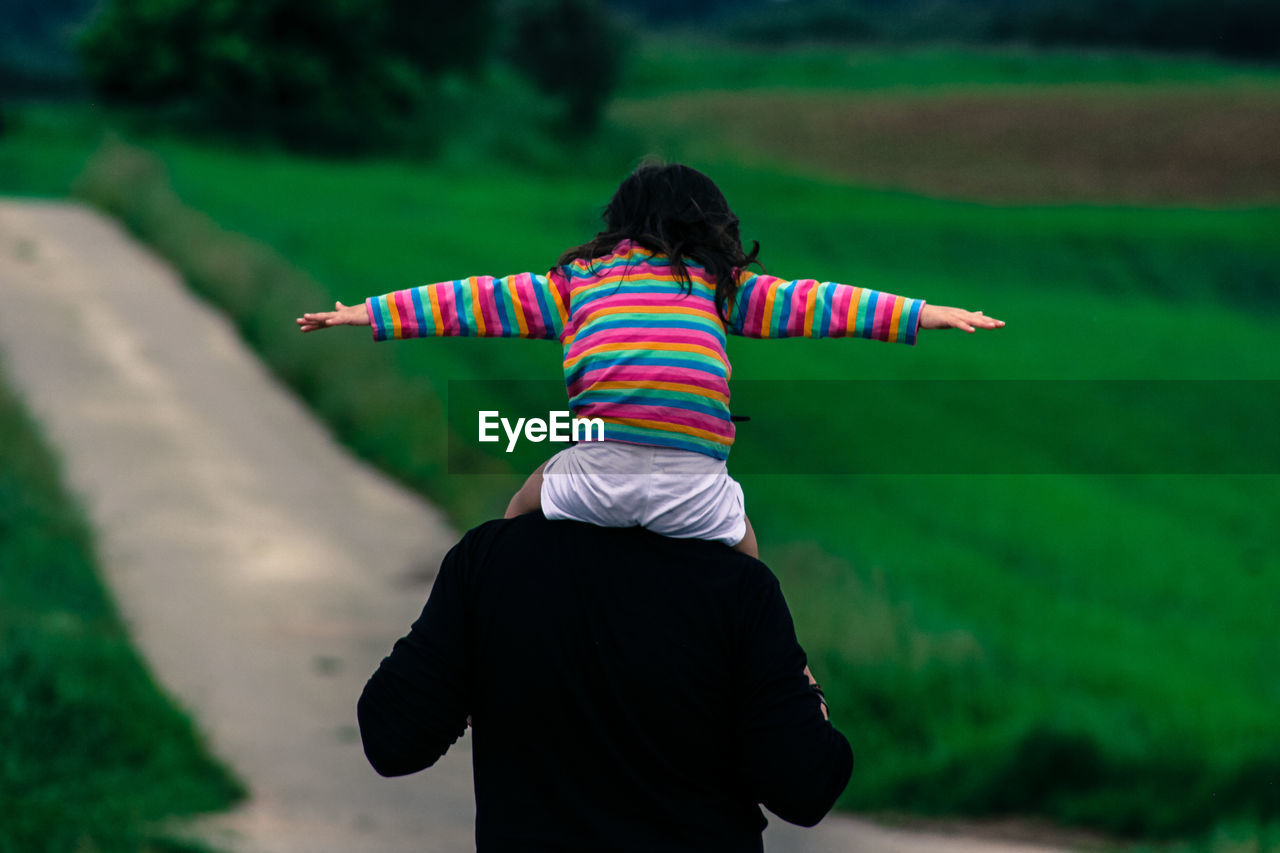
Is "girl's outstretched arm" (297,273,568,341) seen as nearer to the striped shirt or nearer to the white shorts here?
the striped shirt

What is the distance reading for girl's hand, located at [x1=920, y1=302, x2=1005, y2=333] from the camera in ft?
6.31

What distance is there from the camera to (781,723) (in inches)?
72.1

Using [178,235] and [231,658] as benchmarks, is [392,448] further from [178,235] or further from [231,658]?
[178,235]

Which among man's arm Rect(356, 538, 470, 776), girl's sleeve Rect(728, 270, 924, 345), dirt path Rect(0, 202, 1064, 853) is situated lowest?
dirt path Rect(0, 202, 1064, 853)

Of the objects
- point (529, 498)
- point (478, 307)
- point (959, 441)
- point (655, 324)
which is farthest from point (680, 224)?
point (959, 441)

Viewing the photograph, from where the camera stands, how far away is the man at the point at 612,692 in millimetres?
1842

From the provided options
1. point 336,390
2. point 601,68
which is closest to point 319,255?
point 336,390

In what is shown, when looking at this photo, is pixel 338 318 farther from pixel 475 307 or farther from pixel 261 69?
pixel 261 69

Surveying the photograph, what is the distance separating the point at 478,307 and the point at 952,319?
0.66 metres

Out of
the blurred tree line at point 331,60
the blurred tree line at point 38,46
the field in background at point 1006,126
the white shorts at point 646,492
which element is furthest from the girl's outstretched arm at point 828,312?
the blurred tree line at point 38,46

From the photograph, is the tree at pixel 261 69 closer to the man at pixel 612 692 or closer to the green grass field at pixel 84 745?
the green grass field at pixel 84 745

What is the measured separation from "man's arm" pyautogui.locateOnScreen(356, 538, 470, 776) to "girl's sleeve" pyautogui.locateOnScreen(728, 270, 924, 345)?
51 centimetres

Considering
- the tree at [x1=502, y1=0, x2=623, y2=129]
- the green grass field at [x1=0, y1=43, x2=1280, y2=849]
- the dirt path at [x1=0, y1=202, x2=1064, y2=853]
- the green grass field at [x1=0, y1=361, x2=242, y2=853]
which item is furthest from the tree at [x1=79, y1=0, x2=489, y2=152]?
the green grass field at [x1=0, y1=361, x2=242, y2=853]

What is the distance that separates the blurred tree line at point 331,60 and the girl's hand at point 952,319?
39.3 m
